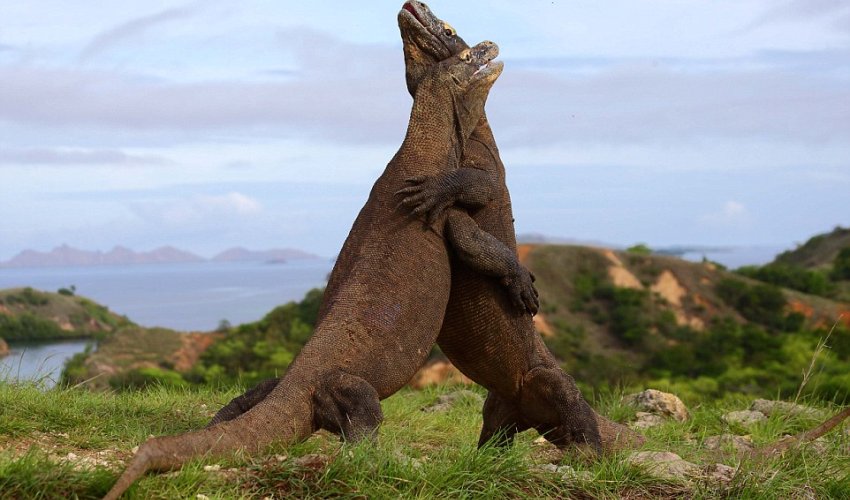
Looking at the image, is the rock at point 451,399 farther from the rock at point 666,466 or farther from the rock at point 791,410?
the rock at point 666,466

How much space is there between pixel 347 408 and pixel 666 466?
6.82 ft

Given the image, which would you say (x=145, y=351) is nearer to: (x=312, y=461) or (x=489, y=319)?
(x=489, y=319)

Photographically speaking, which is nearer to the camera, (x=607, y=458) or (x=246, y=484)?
(x=246, y=484)

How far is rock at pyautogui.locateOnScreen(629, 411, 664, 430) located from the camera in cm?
959

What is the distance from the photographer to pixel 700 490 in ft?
18.9

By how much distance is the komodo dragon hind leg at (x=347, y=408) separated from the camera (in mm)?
5395

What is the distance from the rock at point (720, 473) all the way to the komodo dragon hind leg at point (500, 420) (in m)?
1.35

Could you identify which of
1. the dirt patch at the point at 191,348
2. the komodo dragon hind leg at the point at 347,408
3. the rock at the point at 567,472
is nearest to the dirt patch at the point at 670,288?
the dirt patch at the point at 191,348

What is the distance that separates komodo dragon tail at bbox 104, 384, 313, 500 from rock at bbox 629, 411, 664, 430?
4862mm

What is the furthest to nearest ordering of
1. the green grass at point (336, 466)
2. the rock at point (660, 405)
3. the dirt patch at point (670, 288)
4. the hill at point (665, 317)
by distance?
the dirt patch at point (670, 288)
the hill at point (665, 317)
the rock at point (660, 405)
the green grass at point (336, 466)

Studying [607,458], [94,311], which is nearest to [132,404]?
[607,458]

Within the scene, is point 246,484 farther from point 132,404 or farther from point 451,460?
point 132,404

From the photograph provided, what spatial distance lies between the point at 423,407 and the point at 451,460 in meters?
4.77

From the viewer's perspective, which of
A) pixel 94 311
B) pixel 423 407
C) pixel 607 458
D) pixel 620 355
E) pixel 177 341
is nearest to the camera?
pixel 607 458
